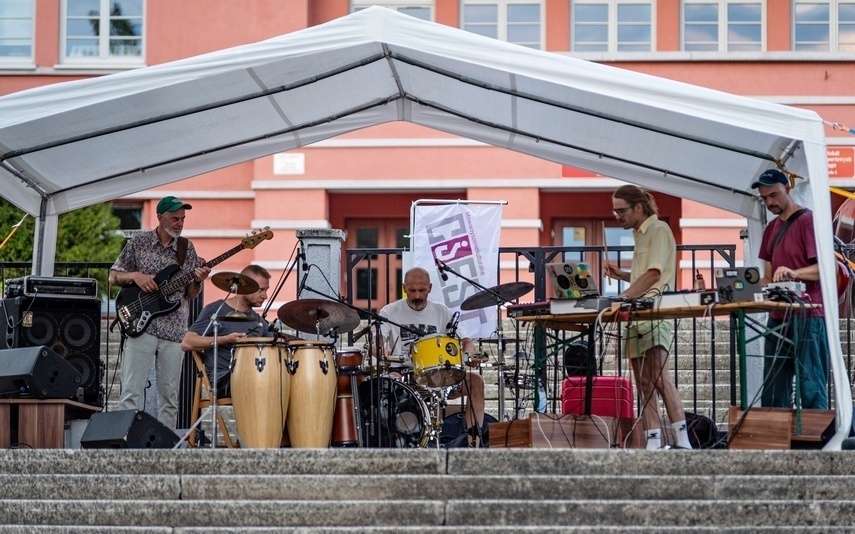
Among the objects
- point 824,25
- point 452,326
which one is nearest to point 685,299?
point 452,326

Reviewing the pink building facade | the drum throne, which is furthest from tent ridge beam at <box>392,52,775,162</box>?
the pink building facade

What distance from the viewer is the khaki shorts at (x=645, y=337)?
8.10 meters

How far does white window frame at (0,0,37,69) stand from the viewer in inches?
722

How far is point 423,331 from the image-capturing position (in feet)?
31.1

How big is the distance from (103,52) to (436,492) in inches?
531

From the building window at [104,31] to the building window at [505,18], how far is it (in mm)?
4856

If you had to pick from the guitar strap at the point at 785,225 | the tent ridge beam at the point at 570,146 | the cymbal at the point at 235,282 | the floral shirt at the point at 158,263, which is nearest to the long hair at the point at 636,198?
the guitar strap at the point at 785,225

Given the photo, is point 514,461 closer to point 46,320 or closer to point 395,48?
point 395,48

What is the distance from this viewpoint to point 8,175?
933cm

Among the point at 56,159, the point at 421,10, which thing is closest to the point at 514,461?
the point at 56,159

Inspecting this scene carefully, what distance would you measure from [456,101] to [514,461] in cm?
377

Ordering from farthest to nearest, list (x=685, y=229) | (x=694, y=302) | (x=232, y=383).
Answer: (x=685, y=229), (x=232, y=383), (x=694, y=302)

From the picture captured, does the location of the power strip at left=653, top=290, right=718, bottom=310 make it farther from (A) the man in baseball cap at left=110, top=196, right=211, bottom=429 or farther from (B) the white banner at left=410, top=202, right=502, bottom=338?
(B) the white banner at left=410, top=202, right=502, bottom=338

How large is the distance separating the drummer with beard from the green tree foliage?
22.4 feet
